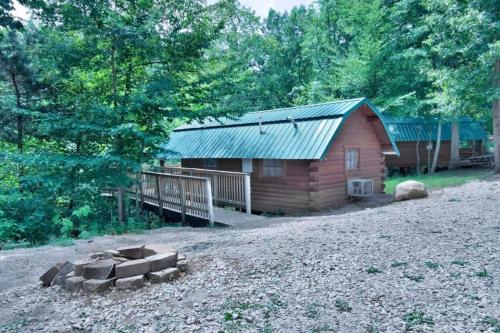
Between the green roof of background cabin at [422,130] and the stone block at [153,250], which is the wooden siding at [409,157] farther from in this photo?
the stone block at [153,250]

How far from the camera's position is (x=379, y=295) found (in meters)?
3.98

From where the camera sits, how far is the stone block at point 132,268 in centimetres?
459

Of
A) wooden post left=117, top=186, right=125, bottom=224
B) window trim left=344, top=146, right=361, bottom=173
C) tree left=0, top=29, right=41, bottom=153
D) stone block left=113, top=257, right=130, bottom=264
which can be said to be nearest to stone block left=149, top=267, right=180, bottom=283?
stone block left=113, top=257, right=130, bottom=264

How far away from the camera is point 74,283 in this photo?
4562mm

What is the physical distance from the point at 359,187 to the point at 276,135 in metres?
3.76

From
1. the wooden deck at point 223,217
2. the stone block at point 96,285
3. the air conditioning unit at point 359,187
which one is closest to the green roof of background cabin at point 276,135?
the wooden deck at point 223,217

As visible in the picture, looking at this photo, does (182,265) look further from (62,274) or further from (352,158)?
(352,158)

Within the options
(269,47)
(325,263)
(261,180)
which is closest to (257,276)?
(325,263)

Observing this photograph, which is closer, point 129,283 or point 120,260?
point 129,283

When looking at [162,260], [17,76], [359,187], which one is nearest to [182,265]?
[162,260]

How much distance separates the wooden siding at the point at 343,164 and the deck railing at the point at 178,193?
12.5 ft

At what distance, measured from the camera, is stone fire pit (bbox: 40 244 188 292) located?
14.8 feet

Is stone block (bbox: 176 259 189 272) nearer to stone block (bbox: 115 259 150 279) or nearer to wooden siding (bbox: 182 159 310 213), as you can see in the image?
stone block (bbox: 115 259 150 279)

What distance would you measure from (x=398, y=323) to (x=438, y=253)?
2.43 m
